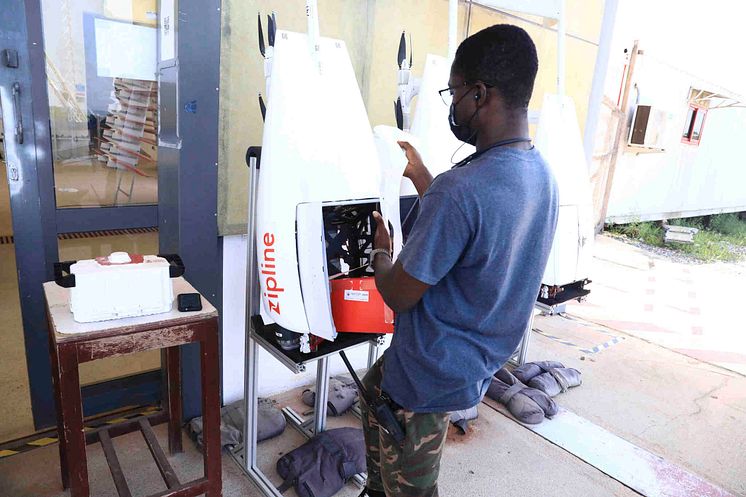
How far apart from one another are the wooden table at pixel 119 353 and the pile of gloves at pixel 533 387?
1.64 metres


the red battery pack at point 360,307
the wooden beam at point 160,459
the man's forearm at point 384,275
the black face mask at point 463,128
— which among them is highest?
the black face mask at point 463,128

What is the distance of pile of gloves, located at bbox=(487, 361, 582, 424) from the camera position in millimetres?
2604

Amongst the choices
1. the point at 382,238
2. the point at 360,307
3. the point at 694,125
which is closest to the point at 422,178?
the point at 382,238

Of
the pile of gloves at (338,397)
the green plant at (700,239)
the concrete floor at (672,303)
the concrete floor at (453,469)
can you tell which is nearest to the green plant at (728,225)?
the green plant at (700,239)

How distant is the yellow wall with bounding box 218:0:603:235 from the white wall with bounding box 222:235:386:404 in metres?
0.13

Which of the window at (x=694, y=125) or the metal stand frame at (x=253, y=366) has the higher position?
the window at (x=694, y=125)

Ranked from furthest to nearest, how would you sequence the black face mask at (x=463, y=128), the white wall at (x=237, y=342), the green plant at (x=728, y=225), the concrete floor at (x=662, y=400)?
1. the green plant at (x=728, y=225)
2. the concrete floor at (x=662, y=400)
3. the white wall at (x=237, y=342)
4. the black face mask at (x=463, y=128)

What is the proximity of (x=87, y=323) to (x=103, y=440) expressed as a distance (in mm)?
792

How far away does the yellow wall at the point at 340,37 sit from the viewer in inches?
78.9

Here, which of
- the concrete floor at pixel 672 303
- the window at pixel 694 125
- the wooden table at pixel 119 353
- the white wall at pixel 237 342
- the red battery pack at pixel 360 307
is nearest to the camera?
the wooden table at pixel 119 353

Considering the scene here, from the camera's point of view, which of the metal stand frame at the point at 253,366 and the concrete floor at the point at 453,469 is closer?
the metal stand frame at the point at 253,366

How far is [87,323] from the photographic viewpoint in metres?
1.34

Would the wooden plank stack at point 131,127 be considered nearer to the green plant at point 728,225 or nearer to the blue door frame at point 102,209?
the blue door frame at point 102,209

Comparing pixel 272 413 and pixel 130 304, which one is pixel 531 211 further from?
pixel 272 413
